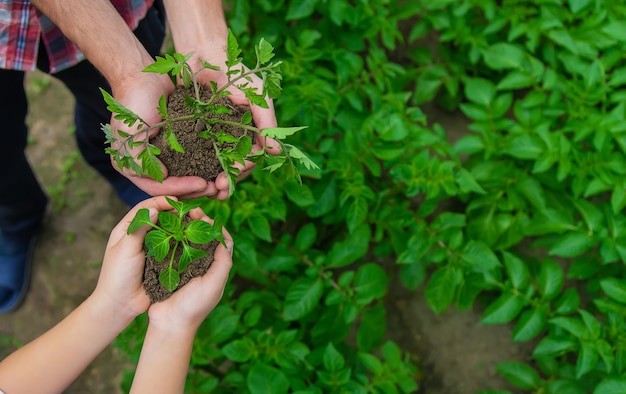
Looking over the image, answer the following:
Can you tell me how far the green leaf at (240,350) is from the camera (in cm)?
175

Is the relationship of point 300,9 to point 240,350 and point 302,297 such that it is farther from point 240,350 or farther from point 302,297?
point 240,350

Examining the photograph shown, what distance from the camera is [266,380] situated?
5.51 ft

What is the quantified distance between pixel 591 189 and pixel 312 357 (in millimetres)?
1180

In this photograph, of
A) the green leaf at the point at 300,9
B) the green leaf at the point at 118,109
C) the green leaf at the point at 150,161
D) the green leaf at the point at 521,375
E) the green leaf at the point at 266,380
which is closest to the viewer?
the green leaf at the point at 118,109

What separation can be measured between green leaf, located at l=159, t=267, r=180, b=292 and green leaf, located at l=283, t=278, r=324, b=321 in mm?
682

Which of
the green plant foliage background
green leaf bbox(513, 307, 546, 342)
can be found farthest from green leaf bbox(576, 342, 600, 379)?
green leaf bbox(513, 307, 546, 342)

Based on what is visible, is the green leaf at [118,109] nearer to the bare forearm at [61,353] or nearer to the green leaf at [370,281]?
the bare forearm at [61,353]

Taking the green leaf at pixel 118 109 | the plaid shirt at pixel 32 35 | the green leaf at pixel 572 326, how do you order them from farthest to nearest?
1. the green leaf at pixel 572 326
2. the plaid shirt at pixel 32 35
3. the green leaf at pixel 118 109

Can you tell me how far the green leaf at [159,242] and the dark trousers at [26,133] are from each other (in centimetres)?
63

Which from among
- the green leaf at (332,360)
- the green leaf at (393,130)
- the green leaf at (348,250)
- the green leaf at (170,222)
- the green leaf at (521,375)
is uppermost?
the green leaf at (170,222)

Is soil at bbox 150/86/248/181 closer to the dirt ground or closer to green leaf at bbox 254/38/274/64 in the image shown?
green leaf at bbox 254/38/274/64

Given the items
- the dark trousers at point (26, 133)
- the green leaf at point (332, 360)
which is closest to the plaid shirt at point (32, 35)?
the dark trousers at point (26, 133)

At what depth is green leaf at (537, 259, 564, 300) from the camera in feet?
6.34

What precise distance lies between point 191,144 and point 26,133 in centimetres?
109
